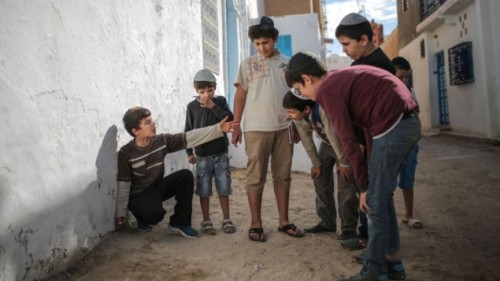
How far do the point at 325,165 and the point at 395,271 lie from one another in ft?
3.47

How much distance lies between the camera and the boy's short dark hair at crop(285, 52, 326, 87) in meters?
2.41

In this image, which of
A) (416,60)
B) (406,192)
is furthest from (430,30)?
(406,192)

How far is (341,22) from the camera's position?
8.96ft

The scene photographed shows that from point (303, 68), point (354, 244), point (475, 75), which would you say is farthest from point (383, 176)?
point (475, 75)

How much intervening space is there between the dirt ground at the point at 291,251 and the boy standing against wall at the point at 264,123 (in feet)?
0.99

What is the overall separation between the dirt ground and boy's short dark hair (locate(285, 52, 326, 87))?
3.76 feet

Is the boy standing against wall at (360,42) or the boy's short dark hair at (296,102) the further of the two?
the boy's short dark hair at (296,102)

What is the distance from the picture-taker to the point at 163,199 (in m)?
3.38

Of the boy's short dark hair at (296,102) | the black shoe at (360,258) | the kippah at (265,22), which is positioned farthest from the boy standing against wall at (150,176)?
the black shoe at (360,258)

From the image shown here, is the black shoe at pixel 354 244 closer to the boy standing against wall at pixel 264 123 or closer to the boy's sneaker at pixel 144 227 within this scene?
the boy standing against wall at pixel 264 123

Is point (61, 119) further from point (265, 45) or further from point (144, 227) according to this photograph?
point (265, 45)

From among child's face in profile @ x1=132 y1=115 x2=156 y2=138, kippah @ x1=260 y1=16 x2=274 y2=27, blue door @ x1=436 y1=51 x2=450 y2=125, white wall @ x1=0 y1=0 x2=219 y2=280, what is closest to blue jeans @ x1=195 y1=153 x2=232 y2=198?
child's face in profile @ x1=132 y1=115 x2=156 y2=138

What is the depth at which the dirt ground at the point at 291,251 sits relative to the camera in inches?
99.6

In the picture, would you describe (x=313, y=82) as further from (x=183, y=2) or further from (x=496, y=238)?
(x=183, y=2)
